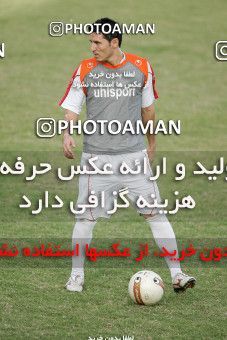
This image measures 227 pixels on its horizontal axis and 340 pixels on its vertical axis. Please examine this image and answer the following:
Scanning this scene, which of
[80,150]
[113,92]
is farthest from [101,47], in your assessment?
[80,150]

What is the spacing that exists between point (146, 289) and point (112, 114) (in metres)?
2.00

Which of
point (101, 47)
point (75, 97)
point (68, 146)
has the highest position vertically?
point (101, 47)

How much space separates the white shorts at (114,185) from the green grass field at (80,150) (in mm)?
995

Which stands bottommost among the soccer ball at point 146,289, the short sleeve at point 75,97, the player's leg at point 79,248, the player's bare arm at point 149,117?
the soccer ball at point 146,289

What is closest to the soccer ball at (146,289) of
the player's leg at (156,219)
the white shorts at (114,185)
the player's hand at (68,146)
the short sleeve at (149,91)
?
the player's leg at (156,219)

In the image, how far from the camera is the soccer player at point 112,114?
11.3 metres

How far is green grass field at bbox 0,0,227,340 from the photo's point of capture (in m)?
10.5

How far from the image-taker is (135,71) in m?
11.4

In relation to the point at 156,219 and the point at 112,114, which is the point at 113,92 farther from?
the point at 156,219

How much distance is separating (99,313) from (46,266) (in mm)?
2211

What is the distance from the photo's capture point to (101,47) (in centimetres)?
1133

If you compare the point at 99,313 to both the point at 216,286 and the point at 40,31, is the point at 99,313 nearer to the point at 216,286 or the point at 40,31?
the point at 216,286

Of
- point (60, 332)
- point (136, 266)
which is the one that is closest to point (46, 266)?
point (136, 266)

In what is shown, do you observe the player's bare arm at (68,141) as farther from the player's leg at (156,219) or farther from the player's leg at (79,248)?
the player's leg at (79,248)
